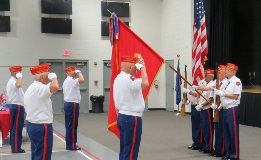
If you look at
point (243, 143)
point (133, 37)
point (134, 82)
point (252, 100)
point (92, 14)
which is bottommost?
point (243, 143)

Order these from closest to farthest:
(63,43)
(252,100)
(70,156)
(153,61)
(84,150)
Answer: (153,61) → (70,156) → (84,150) → (252,100) → (63,43)

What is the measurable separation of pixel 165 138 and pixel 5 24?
8.86 meters

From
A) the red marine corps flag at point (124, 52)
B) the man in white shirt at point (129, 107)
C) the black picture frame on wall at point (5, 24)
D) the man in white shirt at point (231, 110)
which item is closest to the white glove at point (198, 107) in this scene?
the man in white shirt at point (231, 110)

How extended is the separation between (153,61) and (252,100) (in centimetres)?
671

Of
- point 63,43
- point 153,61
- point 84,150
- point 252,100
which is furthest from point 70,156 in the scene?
point 63,43

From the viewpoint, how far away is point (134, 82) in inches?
184

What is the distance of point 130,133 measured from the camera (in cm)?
483

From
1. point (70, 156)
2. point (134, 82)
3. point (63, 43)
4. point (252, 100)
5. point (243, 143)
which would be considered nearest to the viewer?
point (134, 82)

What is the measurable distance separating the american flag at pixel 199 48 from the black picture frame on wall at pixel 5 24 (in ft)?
30.7

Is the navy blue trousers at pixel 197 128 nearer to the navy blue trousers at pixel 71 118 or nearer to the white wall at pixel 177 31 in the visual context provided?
the navy blue trousers at pixel 71 118

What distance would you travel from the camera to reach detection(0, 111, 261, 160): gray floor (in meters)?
7.28

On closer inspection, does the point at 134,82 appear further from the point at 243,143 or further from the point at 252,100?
the point at 252,100

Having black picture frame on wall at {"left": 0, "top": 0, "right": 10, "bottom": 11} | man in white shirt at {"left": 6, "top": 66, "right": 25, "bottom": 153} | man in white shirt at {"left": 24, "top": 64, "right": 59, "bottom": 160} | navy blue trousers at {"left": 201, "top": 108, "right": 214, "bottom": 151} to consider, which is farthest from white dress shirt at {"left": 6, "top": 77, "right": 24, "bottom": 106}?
black picture frame on wall at {"left": 0, "top": 0, "right": 10, "bottom": 11}

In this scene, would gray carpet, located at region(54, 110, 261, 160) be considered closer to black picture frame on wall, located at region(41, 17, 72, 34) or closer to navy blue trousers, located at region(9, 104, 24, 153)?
navy blue trousers, located at region(9, 104, 24, 153)
